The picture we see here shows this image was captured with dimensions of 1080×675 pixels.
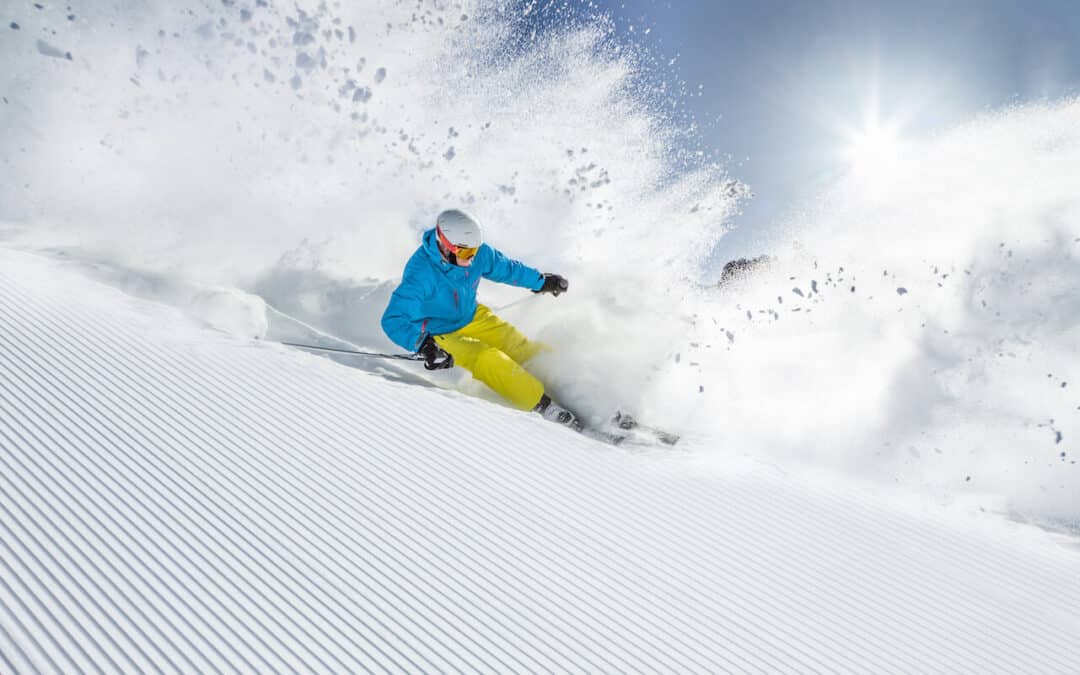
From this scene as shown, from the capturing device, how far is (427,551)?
1.96m

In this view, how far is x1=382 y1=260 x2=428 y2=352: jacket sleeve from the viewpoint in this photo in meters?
3.55

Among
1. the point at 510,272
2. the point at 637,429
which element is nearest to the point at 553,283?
the point at 510,272

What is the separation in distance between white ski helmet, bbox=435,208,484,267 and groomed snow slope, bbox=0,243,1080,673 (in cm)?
99

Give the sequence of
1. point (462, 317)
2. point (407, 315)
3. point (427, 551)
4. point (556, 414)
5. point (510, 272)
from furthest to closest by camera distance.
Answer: point (510, 272) → point (462, 317) → point (407, 315) → point (556, 414) → point (427, 551)

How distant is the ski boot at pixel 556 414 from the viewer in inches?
136

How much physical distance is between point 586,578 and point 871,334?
3.52m

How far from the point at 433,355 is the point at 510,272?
92cm

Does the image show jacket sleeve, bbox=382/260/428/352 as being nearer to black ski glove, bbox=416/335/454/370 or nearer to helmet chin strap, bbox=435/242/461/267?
black ski glove, bbox=416/335/454/370

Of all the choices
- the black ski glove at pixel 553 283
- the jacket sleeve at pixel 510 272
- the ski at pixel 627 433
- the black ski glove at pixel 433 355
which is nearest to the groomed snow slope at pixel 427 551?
the ski at pixel 627 433

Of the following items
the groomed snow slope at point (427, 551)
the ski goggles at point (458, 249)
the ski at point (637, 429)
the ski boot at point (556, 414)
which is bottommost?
the groomed snow slope at point (427, 551)

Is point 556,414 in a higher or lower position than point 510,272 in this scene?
lower

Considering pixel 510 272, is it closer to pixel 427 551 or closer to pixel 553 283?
pixel 553 283

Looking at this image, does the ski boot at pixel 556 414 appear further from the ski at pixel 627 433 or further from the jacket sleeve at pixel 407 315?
the jacket sleeve at pixel 407 315

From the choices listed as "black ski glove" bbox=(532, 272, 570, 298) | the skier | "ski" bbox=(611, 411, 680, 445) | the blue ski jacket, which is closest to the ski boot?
the skier
